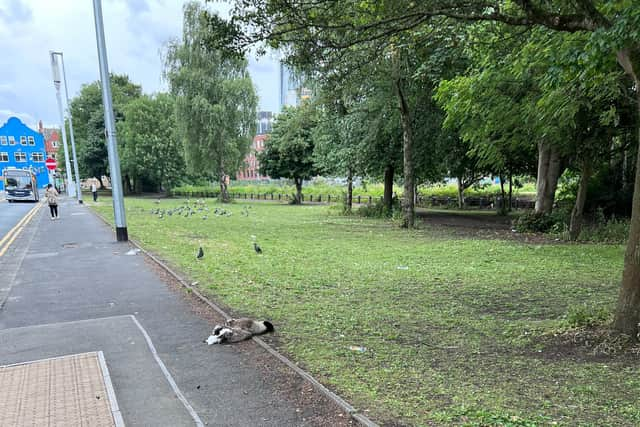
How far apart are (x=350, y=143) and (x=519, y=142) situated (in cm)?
918

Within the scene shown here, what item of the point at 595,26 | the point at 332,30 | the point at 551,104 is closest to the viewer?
the point at 595,26

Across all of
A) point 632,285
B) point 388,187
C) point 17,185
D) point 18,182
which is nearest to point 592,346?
point 632,285

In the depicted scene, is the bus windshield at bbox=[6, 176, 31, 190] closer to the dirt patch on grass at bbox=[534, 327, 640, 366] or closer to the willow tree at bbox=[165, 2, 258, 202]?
the willow tree at bbox=[165, 2, 258, 202]

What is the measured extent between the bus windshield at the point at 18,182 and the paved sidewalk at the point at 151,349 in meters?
36.9

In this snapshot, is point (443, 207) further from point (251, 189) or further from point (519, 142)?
point (251, 189)

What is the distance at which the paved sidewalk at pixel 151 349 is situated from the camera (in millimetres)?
3562

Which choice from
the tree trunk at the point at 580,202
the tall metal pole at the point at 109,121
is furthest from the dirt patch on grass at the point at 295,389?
the tree trunk at the point at 580,202

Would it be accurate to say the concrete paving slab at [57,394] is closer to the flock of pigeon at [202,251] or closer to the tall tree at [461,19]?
the tall tree at [461,19]

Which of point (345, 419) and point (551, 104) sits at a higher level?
point (551, 104)

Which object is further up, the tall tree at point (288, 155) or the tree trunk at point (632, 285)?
the tall tree at point (288, 155)

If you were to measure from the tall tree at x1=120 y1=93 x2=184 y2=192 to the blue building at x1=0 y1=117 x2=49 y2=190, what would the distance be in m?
48.3

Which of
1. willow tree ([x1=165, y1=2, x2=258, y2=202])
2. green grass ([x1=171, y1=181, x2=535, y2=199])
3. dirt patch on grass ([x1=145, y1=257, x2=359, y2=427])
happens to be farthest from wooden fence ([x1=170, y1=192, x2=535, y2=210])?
dirt patch on grass ([x1=145, y1=257, x2=359, y2=427])

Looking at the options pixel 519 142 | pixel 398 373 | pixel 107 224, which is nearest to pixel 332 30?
pixel 398 373

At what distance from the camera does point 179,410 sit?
3.58m
